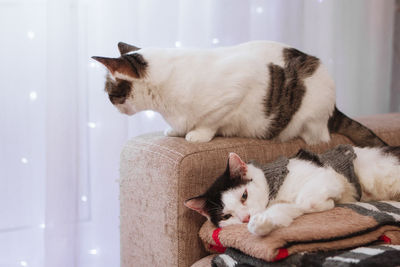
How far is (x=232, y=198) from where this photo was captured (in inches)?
50.8

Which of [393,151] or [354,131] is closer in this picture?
[393,151]

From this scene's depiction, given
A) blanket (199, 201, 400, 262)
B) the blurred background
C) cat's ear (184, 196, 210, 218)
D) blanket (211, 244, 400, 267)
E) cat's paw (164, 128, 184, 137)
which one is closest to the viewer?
blanket (211, 244, 400, 267)

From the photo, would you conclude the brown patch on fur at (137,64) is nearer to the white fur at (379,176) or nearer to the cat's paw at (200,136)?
the cat's paw at (200,136)

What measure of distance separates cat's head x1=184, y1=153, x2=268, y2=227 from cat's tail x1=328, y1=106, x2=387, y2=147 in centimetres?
62

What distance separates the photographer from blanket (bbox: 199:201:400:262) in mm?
1080

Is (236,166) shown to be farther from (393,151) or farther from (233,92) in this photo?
(393,151)

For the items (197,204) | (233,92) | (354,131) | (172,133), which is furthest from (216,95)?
(354,131)

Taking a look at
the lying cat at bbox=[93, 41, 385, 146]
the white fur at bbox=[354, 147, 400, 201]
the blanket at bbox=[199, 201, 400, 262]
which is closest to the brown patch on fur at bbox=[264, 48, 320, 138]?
the lying cat at bbox=[93, 41, 385, 146]

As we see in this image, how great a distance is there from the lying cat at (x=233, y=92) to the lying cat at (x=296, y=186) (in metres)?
0.23

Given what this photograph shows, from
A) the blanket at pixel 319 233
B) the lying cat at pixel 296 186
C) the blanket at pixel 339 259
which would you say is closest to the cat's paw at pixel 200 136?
the lying cat at pixel 296 186

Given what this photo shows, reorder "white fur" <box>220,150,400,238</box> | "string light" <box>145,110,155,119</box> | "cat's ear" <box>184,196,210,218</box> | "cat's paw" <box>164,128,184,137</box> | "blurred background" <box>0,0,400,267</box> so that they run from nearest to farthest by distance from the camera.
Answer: "white fur" <box>220,150,400,238</box>, "cat's ear" <box>184,196,210,218</box>, "cat's paw" <box>164,128,184,137</box>, "blurred background" <box>0,0,400,267</box>, "string light" <box>145,110,155,119</box>

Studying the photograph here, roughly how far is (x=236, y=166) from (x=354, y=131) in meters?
0.71

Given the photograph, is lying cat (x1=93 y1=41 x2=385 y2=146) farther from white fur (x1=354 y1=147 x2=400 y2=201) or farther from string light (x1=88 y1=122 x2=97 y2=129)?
string light (x1=88 y1=122 x2=97 y2=129)

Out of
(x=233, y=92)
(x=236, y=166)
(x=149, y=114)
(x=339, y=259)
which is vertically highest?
(x=233, y=92)
